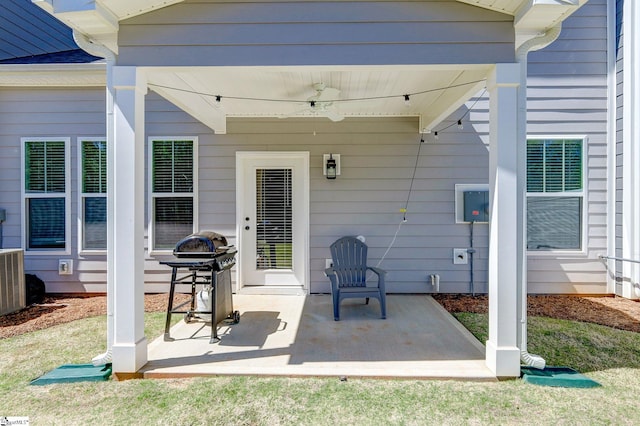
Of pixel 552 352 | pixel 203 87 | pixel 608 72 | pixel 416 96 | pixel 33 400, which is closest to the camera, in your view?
pixel 33 400

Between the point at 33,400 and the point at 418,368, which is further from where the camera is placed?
the point at 418,368

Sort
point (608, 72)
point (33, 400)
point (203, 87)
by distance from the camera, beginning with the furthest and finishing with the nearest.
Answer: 1. point (608, 72)
2. point (203, 87)
3. point (33, 400)

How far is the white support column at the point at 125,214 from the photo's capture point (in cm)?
261

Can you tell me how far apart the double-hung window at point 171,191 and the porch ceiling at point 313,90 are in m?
0.68

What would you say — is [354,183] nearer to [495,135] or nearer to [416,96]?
[416,96]

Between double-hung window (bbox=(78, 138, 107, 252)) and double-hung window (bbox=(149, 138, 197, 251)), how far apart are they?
0.72 meters

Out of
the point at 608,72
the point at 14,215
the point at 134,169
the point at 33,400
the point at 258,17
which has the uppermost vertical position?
the point at 608,72

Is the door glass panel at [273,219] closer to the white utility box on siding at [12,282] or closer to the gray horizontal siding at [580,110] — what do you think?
the white utility box on siding at [12,282]

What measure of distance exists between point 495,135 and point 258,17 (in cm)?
201

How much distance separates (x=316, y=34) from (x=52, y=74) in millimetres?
3893

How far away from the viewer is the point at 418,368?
2697 mm

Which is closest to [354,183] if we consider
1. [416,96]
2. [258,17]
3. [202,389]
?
[416,96]

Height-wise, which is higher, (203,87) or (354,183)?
(203,87)

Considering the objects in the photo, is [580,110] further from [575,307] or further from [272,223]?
[272,223]
